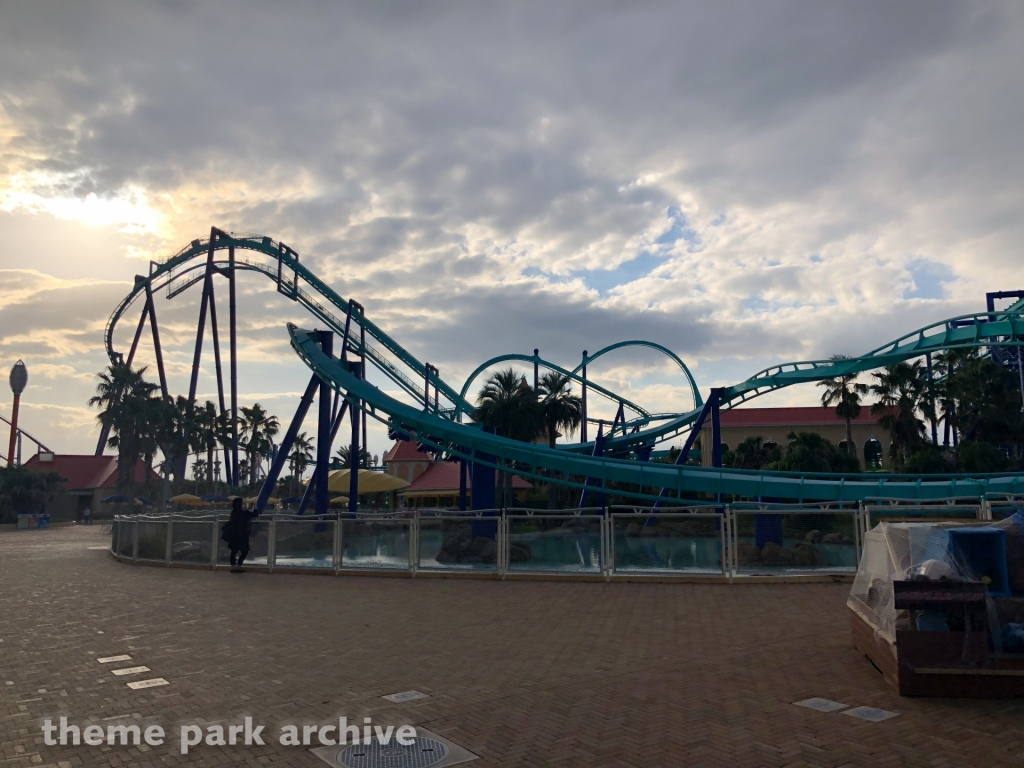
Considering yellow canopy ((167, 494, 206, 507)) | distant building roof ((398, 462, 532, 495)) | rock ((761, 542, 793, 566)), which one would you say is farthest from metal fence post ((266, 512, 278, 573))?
distant building roof ((398, 462, 532, 495))

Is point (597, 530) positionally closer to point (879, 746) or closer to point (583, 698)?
point (583, 698)

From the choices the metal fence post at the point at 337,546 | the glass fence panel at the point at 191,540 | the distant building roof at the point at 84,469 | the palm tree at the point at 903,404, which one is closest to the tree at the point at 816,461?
the palm tree at the point at 903,404

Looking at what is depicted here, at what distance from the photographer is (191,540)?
17.5 m

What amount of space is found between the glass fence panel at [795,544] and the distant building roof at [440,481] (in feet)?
130

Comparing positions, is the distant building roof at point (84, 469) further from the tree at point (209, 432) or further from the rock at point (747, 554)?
the rock at point (747, 554)

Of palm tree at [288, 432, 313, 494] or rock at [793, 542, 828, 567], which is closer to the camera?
rock at [793, 542, 828, 567]

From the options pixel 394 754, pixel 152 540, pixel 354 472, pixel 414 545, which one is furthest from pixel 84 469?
pixel 394 754

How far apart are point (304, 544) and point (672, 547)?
7701 millimetres

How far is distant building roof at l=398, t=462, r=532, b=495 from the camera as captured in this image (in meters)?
56.0

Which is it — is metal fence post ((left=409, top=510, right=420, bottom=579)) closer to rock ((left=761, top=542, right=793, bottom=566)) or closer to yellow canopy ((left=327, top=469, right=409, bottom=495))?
rock ((left=761, top=542, right=793, bottom=566))

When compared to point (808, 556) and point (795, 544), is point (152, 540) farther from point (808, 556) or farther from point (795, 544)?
point (808, 556)

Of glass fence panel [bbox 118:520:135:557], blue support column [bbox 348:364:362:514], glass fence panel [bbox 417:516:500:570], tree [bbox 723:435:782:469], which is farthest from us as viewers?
tree [bbox 723:435:782:469]

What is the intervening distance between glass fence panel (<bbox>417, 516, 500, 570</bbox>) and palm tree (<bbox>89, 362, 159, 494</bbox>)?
53455 mm

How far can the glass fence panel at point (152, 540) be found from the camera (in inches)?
714
